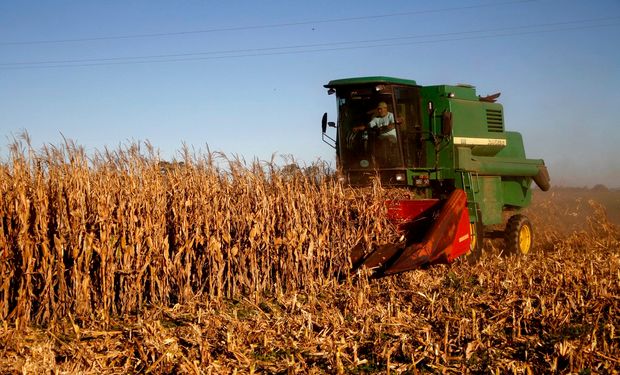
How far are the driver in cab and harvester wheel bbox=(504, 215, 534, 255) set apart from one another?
2.63 metres

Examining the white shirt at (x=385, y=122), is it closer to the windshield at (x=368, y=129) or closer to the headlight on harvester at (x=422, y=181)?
the windshield at (x=368, y=129)

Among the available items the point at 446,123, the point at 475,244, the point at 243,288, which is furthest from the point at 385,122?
the point at 243,288

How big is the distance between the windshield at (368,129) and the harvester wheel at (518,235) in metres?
2.43

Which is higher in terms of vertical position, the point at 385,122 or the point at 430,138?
the point at 385,122

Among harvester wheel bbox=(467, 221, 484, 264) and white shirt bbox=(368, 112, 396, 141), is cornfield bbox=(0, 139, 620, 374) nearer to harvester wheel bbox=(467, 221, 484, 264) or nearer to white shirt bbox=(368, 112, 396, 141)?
harvester wheel bbox=(467, 221, 484, 264)

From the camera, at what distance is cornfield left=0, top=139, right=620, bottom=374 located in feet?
15.7

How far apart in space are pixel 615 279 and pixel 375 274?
262 centimetres

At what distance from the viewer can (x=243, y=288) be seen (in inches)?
298

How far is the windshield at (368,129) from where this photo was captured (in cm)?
998

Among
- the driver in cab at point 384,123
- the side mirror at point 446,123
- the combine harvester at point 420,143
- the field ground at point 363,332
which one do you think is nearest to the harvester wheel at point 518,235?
the combine harvester at point 420,143

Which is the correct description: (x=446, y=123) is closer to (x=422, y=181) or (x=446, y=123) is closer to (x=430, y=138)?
(x=430, y=138)

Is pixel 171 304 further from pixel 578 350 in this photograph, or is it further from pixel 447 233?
pixel 578 350

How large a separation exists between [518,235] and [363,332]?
6284 millimetres

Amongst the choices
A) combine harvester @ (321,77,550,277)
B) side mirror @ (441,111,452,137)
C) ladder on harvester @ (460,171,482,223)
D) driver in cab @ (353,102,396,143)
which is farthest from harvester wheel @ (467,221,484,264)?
driver in cab @ (353,102,396,143)
